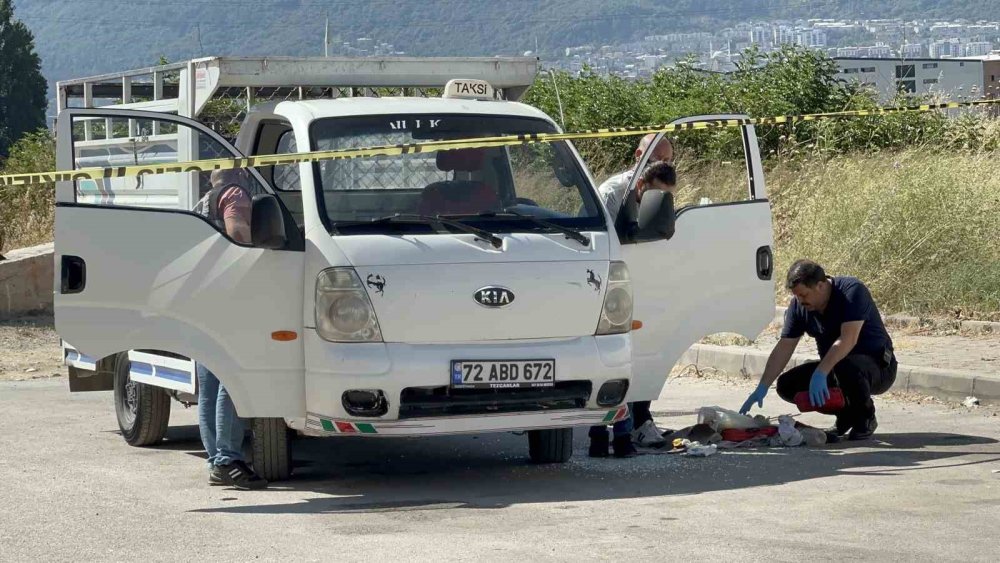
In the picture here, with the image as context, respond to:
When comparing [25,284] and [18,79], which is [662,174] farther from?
[18,79]

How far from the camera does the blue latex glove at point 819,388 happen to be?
8.77 meters

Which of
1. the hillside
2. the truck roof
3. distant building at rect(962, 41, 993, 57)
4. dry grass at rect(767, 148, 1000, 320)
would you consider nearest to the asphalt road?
the truck roof

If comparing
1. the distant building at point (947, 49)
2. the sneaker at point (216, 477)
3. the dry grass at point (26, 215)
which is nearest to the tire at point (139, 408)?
the sneaker at point (216, 477)

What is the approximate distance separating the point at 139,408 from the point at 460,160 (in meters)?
2.63

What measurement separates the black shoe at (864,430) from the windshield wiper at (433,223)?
2671 mm

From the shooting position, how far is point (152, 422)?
9.27 m

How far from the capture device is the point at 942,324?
12555 mm

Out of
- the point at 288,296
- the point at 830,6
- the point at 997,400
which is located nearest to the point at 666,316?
the point at 288,296

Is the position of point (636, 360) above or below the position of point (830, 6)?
below

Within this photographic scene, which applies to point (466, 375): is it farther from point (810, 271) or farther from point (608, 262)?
point (810, 271)

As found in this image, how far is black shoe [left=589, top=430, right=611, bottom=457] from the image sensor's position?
8.65 metres

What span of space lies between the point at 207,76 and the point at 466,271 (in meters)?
2.86

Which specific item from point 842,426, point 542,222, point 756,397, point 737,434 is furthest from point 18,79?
point 542,222

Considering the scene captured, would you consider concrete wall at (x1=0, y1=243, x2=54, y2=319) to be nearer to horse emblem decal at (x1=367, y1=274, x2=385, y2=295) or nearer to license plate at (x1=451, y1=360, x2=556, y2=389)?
horse emblem decal at (x1=367, y1=274, x2=385, y2=295)
